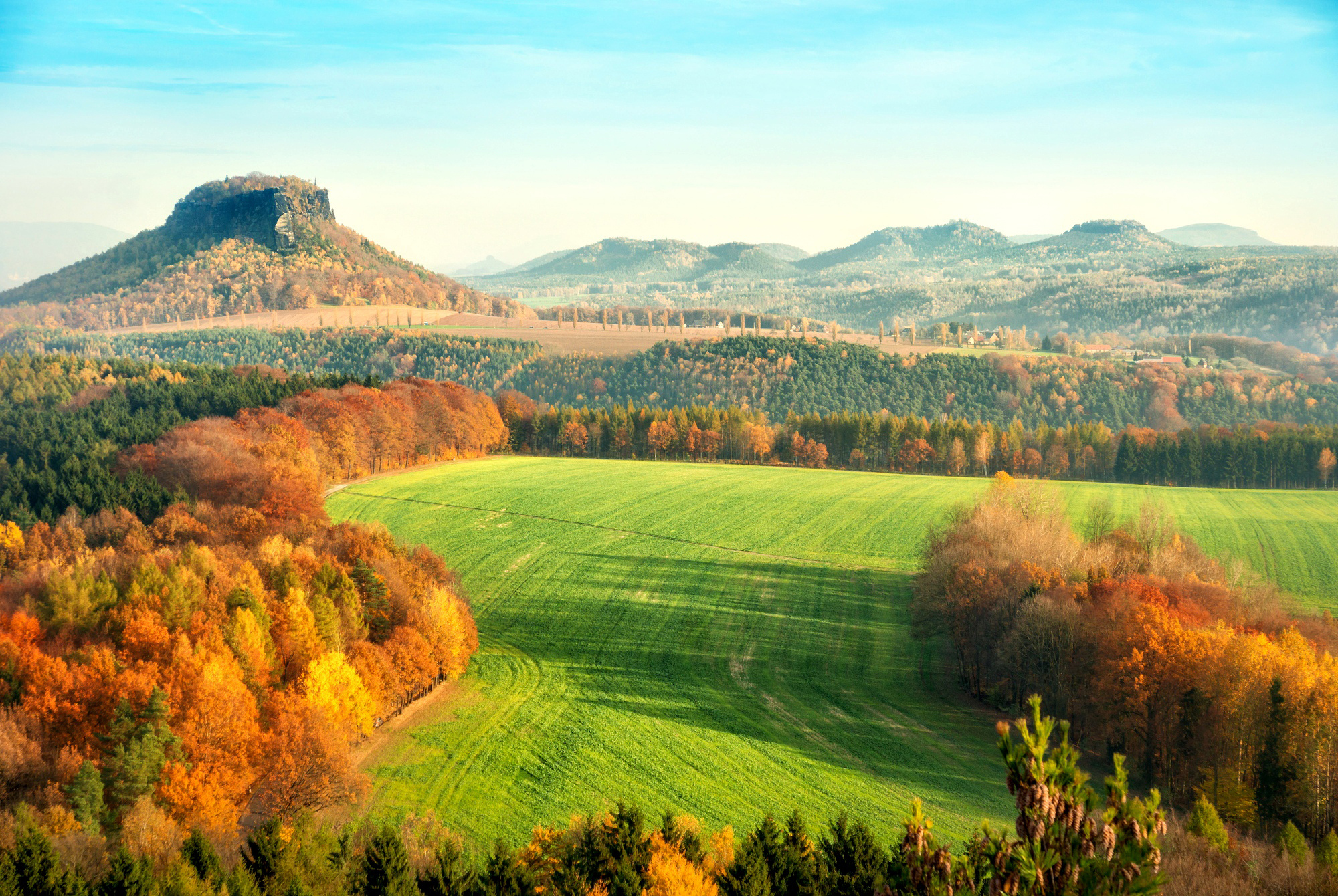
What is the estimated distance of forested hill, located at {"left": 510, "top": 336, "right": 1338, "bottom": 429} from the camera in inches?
5846

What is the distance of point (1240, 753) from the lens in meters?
35.0

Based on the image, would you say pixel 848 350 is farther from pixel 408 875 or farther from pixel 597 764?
pixel 408 875

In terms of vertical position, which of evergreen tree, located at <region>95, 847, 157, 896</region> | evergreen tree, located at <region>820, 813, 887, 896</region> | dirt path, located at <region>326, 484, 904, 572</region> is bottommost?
dirt path, located at <region>326, 484, 904, 572</region>

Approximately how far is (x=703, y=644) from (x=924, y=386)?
115 metres

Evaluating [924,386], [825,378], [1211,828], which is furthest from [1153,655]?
[924,386]

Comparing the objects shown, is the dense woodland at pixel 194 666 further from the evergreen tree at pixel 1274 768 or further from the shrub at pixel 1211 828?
the evergreen tree at pixel 1274 768

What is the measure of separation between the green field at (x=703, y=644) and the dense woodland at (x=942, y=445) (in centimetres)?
1327

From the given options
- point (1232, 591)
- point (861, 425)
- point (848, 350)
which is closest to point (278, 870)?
point (1232, 591)

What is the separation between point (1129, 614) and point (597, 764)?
2426 cm

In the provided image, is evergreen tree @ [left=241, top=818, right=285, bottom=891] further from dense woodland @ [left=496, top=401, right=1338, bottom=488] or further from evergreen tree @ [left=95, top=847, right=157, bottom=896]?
dense woodland @ [left=496, top=401, right=1338, bottom=488]

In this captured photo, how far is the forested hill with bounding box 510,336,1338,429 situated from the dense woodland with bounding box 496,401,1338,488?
102ft

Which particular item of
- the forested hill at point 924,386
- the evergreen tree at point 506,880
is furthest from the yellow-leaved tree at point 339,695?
the forested hill at point 924,386

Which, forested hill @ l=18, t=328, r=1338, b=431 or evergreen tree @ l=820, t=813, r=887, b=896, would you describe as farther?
forested hill @ l=18, t=328, r=1338, b=431

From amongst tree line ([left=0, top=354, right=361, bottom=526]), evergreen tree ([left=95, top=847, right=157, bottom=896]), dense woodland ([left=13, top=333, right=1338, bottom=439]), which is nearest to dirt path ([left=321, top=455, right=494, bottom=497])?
tree line ([left=0, top=354, right=361, bottom=526])
